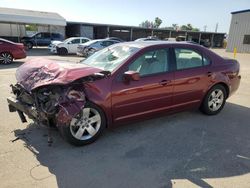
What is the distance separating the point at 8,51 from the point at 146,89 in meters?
11.4

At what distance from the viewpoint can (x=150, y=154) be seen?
12.3 ft

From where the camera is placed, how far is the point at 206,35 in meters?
55.2

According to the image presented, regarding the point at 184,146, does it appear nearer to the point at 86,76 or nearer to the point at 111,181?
the point at 111,181

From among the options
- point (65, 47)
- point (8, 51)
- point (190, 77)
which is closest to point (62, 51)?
point (65, 47)

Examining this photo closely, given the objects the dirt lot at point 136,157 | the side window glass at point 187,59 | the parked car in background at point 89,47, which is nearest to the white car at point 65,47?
the parked car in background at point 89,47

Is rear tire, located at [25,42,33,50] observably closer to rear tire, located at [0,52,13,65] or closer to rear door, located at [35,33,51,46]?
rear door, located at [35,33,51,46]

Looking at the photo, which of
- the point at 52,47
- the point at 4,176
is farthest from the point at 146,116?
the point at 52,47

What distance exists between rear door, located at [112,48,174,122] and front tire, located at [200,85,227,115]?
3.61 feet

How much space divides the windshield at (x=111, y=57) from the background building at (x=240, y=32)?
109 feet

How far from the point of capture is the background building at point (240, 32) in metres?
33.1

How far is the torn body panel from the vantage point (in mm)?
3580

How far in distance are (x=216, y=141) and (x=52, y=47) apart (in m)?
19.3

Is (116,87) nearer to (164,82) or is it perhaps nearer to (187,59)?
(164,82)

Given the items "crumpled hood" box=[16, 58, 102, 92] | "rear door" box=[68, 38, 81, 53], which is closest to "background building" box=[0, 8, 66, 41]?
"rear door" box=[68, 38, 81, 53]
